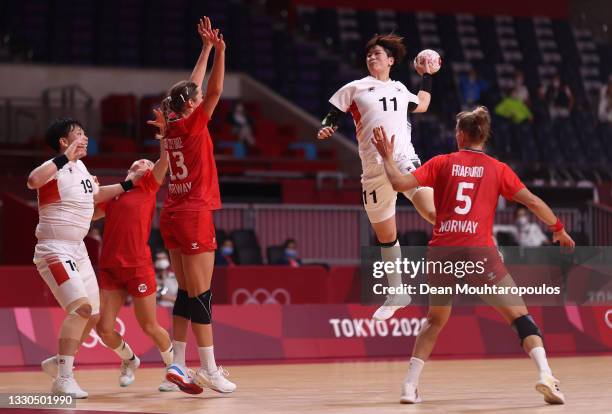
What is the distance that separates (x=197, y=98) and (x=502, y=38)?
74.3 feet

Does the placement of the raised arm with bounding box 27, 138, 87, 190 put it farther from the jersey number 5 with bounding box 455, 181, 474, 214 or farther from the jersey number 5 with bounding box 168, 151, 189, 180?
the jersey number 5 with bounding box 455, 181, 474, 214

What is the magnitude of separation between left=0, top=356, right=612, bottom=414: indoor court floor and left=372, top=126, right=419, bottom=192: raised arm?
171 centimetres

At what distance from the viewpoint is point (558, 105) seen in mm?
27547

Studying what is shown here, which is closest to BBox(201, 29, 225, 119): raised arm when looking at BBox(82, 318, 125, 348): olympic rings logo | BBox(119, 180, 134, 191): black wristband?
BBox(119, 180, 134, 191): black wristband

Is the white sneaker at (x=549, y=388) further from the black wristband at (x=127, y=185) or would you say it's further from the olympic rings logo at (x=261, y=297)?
the olympic rings logo at (x=261, y=297)

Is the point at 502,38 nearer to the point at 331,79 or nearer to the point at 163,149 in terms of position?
the point at 331,79

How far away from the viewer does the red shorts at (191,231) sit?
10.2m

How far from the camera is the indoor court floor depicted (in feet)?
30.1

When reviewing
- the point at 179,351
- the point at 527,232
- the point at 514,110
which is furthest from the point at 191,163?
the point at 514,110

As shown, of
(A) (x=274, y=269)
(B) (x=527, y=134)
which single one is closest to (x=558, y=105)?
(B) (x=527, y=134)

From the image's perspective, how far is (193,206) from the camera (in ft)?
33.7

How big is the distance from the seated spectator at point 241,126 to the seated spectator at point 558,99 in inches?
276

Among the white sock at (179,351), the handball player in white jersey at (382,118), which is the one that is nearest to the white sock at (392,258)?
the handball player in white jersey at (382,118)

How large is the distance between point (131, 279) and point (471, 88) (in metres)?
17.1
